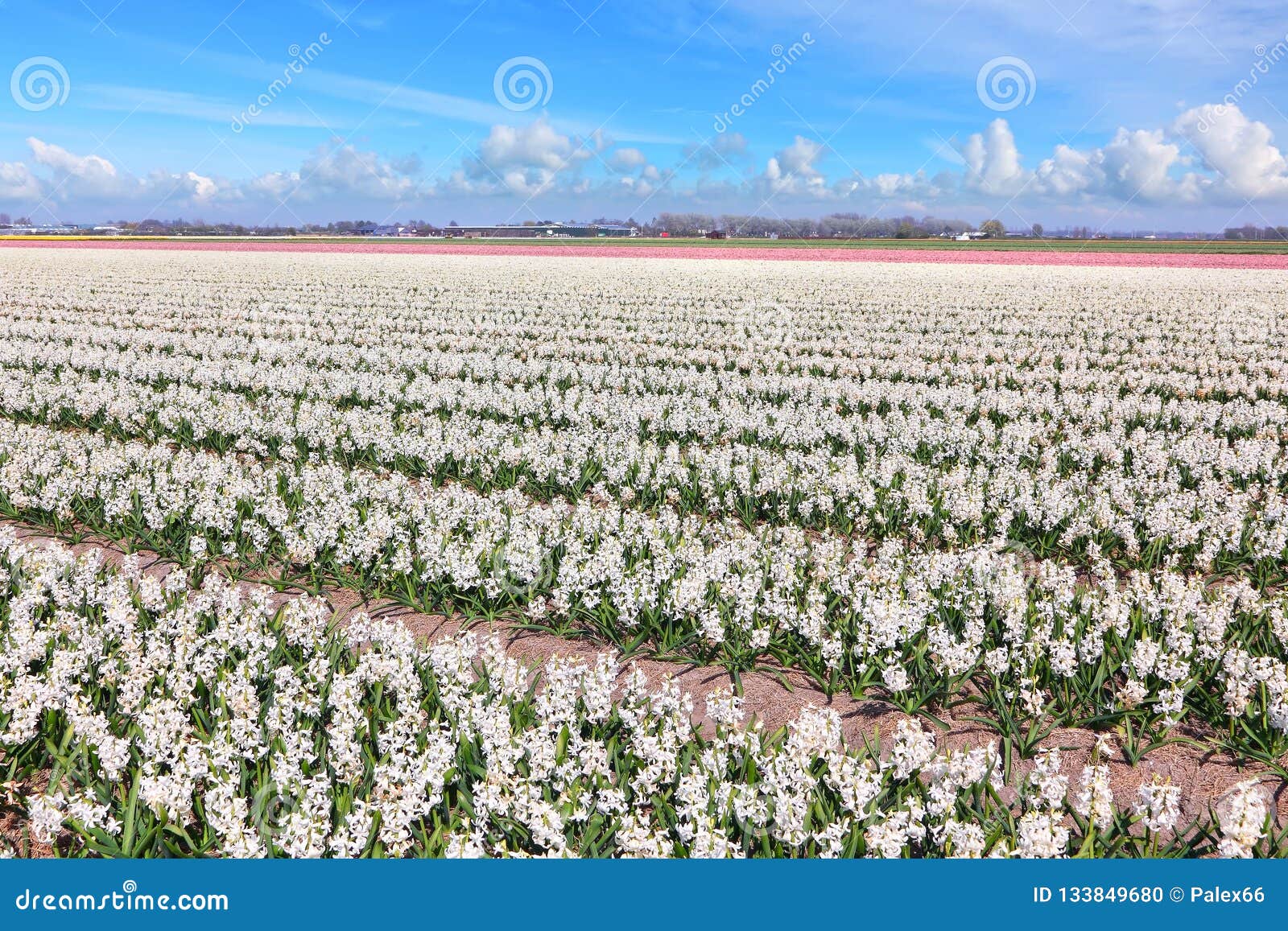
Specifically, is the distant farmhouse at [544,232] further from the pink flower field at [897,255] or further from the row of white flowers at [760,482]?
the row of white flowers at [760,482]

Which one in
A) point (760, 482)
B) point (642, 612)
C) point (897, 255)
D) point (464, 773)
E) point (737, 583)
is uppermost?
point (897, 255)

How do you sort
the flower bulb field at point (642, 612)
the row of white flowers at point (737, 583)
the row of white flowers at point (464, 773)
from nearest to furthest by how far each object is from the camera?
the row of white flowers at point (464, 773)
the flower bulb field at point (642, 612)
the row of white flowers at point (737, 583)

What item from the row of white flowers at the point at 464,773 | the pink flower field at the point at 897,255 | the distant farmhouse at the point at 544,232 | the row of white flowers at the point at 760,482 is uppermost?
the distant farmhouse at the point at 544,232

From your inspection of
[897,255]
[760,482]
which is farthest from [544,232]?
[760,482]

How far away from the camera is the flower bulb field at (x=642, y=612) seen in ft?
15.9

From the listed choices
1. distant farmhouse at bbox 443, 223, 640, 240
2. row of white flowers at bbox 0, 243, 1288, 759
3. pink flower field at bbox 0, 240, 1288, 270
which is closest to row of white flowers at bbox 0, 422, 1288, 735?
row of white flowers at bbox 0, 243, 1288, 759

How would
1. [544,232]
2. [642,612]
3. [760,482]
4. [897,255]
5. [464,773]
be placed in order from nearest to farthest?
[464,773], [642,612], [760,482], [897,255], [544,232]

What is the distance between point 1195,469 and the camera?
460 inches

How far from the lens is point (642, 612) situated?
7730 millimetres

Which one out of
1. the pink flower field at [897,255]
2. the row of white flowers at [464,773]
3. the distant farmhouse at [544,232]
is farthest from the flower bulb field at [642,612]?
the distant farmhouse at [544,232]

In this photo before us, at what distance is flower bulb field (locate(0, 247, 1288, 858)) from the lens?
15.9 feet

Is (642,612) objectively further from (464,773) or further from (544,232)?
(544,232)

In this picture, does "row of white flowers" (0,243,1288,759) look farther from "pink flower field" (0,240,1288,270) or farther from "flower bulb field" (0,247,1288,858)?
"pink flower field" (0,240,1288,270)

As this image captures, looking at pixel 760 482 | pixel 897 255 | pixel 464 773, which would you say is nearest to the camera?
pixel 464 773
